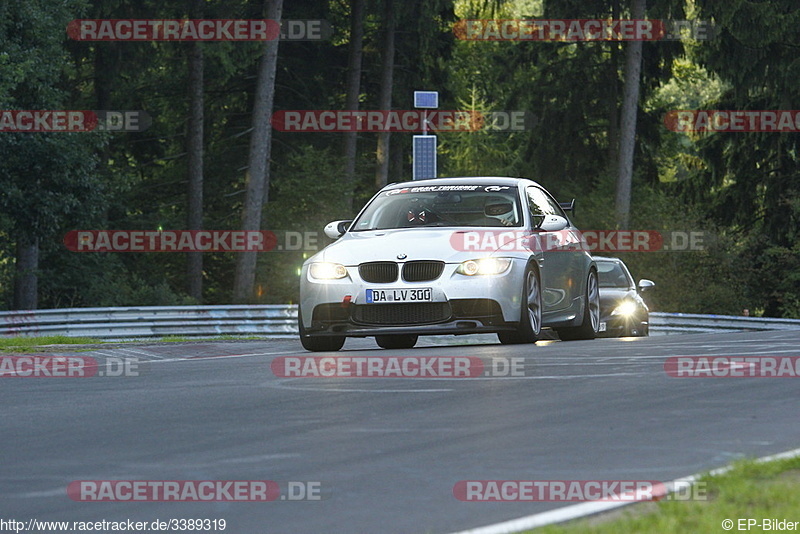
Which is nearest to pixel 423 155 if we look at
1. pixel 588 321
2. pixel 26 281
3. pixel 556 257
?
pixel 588 321

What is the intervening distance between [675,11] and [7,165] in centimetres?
2337

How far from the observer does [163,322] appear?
27672mm

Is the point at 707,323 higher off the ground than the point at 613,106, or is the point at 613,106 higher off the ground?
the point at 613,106

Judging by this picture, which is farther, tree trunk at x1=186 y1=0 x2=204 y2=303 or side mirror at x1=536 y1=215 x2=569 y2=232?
tree trunk at x1=186 y1=0 x2=204 y2=303

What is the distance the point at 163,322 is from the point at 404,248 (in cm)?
1437

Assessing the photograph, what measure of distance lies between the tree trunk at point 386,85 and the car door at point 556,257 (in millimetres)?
36810

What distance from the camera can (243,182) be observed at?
2207 inches

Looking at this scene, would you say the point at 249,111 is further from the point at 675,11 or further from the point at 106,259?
the point at 675,11

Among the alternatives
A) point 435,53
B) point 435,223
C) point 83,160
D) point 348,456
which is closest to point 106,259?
point 83,160

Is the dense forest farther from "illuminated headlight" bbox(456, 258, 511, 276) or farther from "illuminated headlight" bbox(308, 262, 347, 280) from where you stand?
"illuminated headlight" bbox(456, 258, 511, 276)

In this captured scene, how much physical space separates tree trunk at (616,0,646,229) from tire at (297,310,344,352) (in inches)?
1294

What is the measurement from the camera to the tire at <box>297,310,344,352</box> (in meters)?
14.6

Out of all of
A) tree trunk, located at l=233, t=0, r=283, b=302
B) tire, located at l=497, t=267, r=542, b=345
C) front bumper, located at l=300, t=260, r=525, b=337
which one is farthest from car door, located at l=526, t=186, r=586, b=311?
tree trunk, located at l=233, t=0, r=283, b=302

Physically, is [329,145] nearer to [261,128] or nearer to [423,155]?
[261,128]
